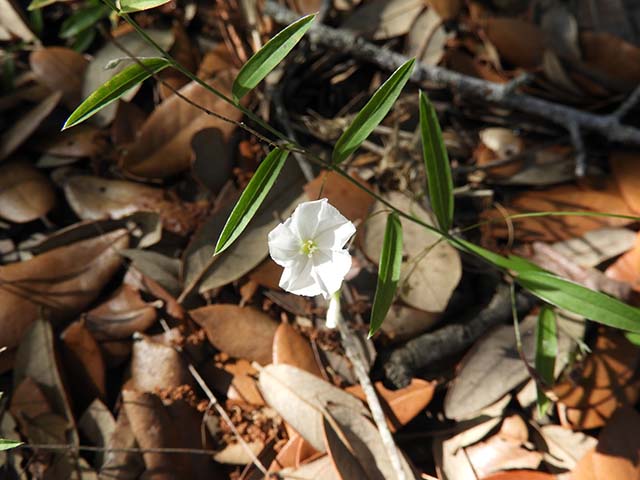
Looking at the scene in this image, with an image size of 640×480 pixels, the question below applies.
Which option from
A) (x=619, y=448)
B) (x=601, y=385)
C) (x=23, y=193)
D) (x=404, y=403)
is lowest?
(x=619, y=448)

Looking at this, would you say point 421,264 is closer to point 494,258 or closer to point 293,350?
point 494,258

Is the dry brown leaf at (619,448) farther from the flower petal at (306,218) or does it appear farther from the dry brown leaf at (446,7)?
the dry brown leaf at (446,7)

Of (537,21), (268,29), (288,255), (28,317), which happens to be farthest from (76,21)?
(537,21)

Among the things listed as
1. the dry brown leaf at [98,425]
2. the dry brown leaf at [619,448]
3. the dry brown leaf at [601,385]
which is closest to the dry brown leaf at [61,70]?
the dry brown leaf at [98,425]

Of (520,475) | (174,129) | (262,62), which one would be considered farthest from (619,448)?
(174,129)

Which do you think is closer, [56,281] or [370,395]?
[370,395]

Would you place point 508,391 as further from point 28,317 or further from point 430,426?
point 28,317
